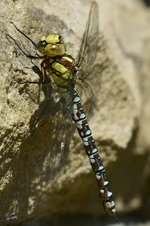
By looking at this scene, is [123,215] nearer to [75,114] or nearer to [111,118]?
[111,118]

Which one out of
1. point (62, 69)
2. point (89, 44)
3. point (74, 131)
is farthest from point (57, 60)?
point (74, 131)

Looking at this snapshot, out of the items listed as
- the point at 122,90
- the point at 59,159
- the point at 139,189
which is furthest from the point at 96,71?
the point at 139,189

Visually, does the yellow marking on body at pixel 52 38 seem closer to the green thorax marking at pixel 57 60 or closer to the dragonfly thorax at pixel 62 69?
the green thorax marking at pixel 57 60

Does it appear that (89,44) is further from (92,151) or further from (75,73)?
(92,151)

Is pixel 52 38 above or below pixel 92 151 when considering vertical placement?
above

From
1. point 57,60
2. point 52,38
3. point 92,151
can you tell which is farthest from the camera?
point 92,151

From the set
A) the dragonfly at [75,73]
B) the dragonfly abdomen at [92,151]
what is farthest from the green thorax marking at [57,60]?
the dragonfly abdomen at [92,151]

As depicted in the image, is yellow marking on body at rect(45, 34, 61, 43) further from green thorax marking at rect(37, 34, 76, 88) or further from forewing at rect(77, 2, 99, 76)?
forewing at rect(77, 2, 99, 76)

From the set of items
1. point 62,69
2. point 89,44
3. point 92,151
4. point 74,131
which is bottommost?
point 92,151
